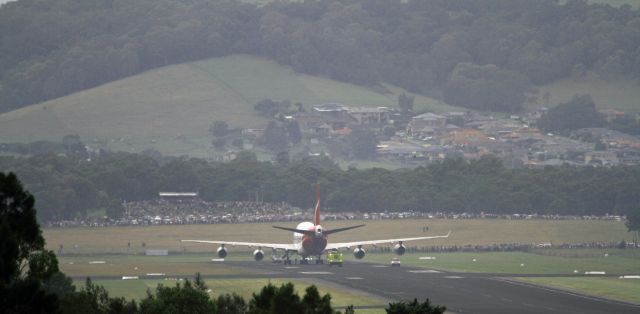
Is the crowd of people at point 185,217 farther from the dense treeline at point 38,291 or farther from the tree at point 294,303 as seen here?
the tree at point 294,303

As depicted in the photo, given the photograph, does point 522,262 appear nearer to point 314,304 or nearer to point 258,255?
point 258,255

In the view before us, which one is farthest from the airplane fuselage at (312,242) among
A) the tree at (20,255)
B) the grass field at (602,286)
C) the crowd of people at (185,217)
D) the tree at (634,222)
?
the tree at (20,255)

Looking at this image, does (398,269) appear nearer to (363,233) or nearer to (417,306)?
(363,233)

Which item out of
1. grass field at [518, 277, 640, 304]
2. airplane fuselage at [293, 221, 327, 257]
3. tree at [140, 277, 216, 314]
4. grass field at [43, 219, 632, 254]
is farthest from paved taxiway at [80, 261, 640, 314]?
tree at [140, 277, 216, 314]

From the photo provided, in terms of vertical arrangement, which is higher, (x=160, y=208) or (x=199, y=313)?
(x=160, y=208)

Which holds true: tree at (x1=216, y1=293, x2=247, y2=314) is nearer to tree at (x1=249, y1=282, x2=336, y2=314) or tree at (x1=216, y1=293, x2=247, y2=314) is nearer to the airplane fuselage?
tree at (x1=249, y1=282, x2=336, y2=314)

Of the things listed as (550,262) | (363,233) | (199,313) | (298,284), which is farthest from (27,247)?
(363,233)
